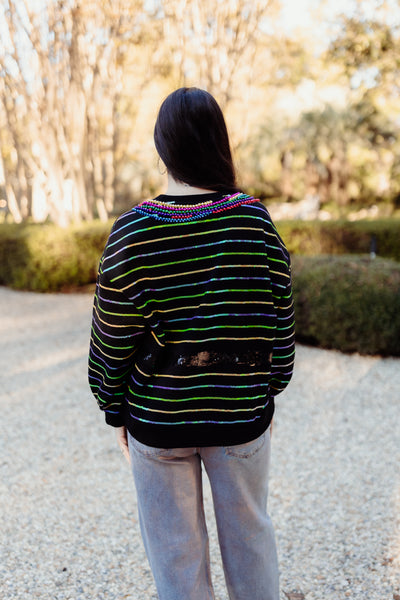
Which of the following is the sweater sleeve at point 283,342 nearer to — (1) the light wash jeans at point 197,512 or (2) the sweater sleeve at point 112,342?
(1) the light wash jeans at point 197,512

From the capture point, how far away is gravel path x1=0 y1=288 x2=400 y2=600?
7.33 feet

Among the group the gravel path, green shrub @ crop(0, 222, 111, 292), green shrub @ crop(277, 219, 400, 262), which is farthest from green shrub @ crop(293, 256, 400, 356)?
green shrub @ crop(0, 222, 111, 292)

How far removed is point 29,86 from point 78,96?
2.82ft

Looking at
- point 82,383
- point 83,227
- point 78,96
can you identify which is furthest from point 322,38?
point 82,383

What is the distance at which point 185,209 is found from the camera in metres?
1.28

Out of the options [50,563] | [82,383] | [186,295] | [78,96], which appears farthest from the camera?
[78,96]

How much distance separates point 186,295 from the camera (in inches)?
51.0

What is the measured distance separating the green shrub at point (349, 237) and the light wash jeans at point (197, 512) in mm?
7227

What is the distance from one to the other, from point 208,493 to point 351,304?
109 inches

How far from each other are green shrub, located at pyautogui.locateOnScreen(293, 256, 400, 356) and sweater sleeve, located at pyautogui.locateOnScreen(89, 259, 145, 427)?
13.2ft

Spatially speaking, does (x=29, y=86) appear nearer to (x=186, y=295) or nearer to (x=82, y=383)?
(x=82, y=383)

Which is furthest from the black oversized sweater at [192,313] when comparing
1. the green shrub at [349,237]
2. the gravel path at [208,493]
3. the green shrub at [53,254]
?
the green shrub at [53,254]

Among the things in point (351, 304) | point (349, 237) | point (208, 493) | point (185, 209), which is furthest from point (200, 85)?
point (185, 209)

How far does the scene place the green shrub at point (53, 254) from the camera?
875 centimetres
